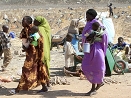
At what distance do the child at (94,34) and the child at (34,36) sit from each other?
963 mm

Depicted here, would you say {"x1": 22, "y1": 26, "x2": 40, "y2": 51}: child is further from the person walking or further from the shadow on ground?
the shadow on ground

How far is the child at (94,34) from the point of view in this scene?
6743 mm

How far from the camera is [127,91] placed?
7.57 metres

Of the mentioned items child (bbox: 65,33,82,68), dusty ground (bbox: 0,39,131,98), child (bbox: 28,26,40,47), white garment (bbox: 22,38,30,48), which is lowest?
dusty ground (bbox: 0,39,131,98)

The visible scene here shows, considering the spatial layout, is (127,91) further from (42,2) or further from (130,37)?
(42,2)

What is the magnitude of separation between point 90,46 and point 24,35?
51.4 inches

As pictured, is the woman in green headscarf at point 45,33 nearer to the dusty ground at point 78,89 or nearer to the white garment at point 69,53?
the dusty ground at point 78,89

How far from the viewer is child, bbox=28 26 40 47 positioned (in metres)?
6.82

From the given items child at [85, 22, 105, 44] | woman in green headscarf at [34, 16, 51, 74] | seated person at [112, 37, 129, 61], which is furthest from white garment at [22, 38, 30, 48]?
seated person at [112, 37, 129, 61]

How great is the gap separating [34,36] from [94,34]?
115cm

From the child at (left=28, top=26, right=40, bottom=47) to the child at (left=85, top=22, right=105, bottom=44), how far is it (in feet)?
3.16

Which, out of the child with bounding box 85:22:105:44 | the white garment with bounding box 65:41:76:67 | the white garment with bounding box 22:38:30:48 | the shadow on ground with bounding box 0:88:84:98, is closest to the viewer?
the child with bounding box 85:22:105:44

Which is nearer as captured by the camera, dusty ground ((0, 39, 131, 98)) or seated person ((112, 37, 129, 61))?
dusty ground ((0, 39, 131, 98))

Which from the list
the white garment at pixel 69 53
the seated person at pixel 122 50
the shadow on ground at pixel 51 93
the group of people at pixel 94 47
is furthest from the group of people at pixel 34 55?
the seated person at pixel 122 50
